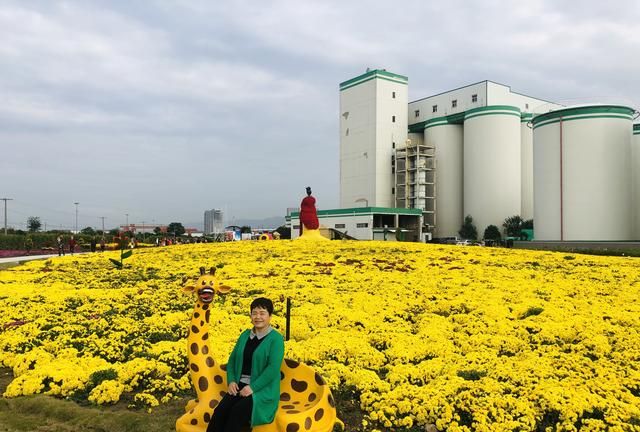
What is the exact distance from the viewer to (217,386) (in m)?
5.64

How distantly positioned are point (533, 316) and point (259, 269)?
10.5 m

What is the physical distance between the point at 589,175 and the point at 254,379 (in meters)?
50.0

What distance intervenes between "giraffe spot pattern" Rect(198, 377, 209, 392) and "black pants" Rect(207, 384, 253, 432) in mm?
674

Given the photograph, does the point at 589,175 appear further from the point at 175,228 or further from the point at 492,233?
the point at 175,228

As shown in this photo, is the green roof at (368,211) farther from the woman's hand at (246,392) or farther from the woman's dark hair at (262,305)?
the woman's hand at (246,392)

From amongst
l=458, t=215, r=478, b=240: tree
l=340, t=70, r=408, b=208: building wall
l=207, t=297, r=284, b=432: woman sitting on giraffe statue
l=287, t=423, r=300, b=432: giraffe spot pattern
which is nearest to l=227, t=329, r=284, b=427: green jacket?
l=207, t=297, r=284, b=432: woman sitting on giraffe statue

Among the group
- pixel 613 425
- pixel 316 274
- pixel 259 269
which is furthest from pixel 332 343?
pixel 259 269

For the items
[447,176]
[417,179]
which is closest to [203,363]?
[417,179]

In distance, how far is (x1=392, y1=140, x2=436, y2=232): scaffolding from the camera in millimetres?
72500

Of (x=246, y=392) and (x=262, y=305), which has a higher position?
(x=262, y=305)

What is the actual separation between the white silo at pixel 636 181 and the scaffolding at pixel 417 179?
2485 cm

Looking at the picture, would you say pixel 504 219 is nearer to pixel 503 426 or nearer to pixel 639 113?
pixel 639 113

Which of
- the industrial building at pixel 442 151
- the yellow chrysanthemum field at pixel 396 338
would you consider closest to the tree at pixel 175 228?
the industrial building at pixel 442 151

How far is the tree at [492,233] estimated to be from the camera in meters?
65.8
